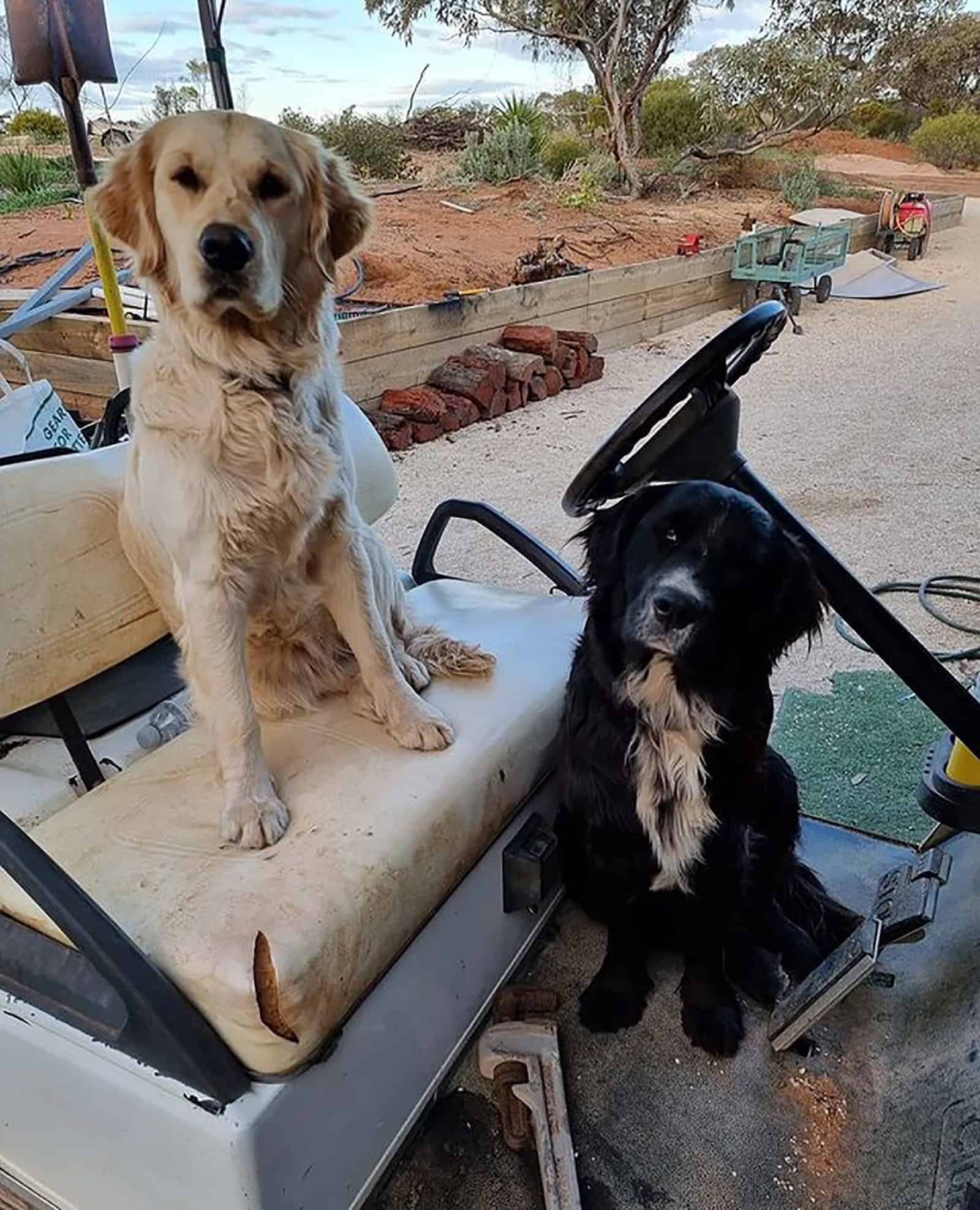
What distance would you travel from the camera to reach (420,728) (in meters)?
1.39

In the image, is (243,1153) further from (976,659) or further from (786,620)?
(976,659)

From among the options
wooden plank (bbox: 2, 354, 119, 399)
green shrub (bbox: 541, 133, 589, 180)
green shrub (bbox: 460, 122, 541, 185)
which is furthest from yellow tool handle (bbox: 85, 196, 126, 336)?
green shrub (bbox: 541, 133, 589, 180)

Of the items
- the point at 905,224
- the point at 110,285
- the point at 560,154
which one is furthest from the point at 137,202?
the point at 560,154

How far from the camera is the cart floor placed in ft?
3.90

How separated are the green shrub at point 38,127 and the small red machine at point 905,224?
968 cm

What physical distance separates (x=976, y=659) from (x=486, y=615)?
1.66m

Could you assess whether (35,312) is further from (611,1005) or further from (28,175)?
(28,175)

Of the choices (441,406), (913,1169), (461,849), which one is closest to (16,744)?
(461,849)

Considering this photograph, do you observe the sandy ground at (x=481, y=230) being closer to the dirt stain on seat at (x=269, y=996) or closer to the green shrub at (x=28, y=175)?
the green shrub at (x=28, y=175)

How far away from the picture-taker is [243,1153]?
978 mm

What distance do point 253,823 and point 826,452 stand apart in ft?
13.6

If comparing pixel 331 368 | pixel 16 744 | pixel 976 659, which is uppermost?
pixel 331 368

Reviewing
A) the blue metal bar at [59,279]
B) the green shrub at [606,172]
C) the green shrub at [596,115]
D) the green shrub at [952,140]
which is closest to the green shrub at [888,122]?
the green shrub at [952,140]

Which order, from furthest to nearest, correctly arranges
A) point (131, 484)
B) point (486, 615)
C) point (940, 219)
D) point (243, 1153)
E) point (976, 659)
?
point (940, 219) < point (976, 659) < point (486, 615) < point (131, 484) < point (243, 1153)
